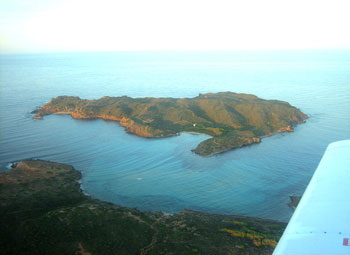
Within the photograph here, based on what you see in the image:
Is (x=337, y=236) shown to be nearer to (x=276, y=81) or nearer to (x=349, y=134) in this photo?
(x=349, y=134)

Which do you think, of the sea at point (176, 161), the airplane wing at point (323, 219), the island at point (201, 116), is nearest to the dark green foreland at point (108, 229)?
the sea at point (176, 161)

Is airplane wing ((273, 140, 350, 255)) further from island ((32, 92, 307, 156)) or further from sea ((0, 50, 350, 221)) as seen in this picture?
island ((32, 92, 307, 156))

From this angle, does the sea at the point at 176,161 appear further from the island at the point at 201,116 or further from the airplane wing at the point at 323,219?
the airplane wing at the point at 323,219

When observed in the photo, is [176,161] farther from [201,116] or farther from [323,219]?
[323,219]

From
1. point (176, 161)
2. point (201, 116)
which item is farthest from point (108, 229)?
point (201, 116)

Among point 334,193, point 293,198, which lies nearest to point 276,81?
point 293,198

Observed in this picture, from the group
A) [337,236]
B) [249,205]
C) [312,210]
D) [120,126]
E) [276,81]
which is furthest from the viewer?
[276,81]
